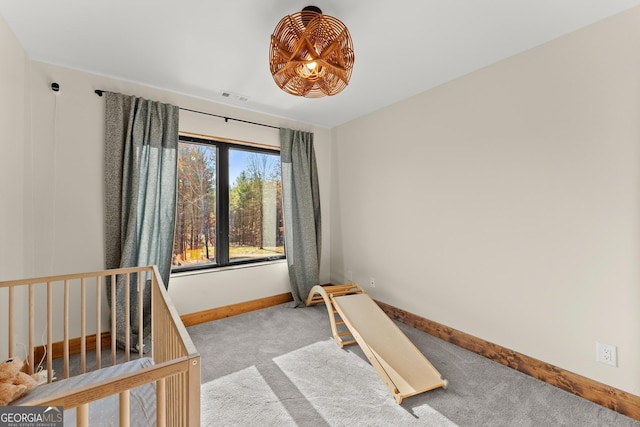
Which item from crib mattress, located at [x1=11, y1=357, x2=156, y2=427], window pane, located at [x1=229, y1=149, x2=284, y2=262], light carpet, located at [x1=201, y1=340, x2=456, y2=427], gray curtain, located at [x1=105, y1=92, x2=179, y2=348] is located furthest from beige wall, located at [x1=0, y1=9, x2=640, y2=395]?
light carpet, located at [x1=201, y1=340, x2=456, y2=427]

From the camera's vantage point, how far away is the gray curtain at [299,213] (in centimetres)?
354

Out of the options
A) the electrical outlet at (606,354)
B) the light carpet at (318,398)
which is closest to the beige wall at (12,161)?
the light carpet at (318,398)

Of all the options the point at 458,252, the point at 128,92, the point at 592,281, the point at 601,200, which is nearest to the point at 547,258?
the point at 592,281

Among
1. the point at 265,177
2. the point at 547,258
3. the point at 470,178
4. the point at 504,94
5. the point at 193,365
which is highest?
the point at 504,94

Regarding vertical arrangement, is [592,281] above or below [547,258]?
below

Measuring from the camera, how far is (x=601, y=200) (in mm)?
1799

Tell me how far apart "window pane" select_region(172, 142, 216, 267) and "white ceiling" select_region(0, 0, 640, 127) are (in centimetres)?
72

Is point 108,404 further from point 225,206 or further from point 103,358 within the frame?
point 225,206

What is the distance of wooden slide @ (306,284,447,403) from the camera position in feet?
6.17

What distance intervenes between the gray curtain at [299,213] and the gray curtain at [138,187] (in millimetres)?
1277

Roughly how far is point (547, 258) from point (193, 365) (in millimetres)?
2330

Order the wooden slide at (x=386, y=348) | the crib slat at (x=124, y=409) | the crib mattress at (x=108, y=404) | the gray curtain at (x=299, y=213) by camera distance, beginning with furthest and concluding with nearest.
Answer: the gray curtain at (x=299, y=213) → the wooden slide at (x=386, y=348) → the crib mattress at (x=108, y=404) → the crib slat at (x=124, y=409)

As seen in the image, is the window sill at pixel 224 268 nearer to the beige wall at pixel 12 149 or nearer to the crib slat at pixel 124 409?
the beige wall at pixel 12 149

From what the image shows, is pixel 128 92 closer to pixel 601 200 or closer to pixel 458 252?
pixel 458 252
